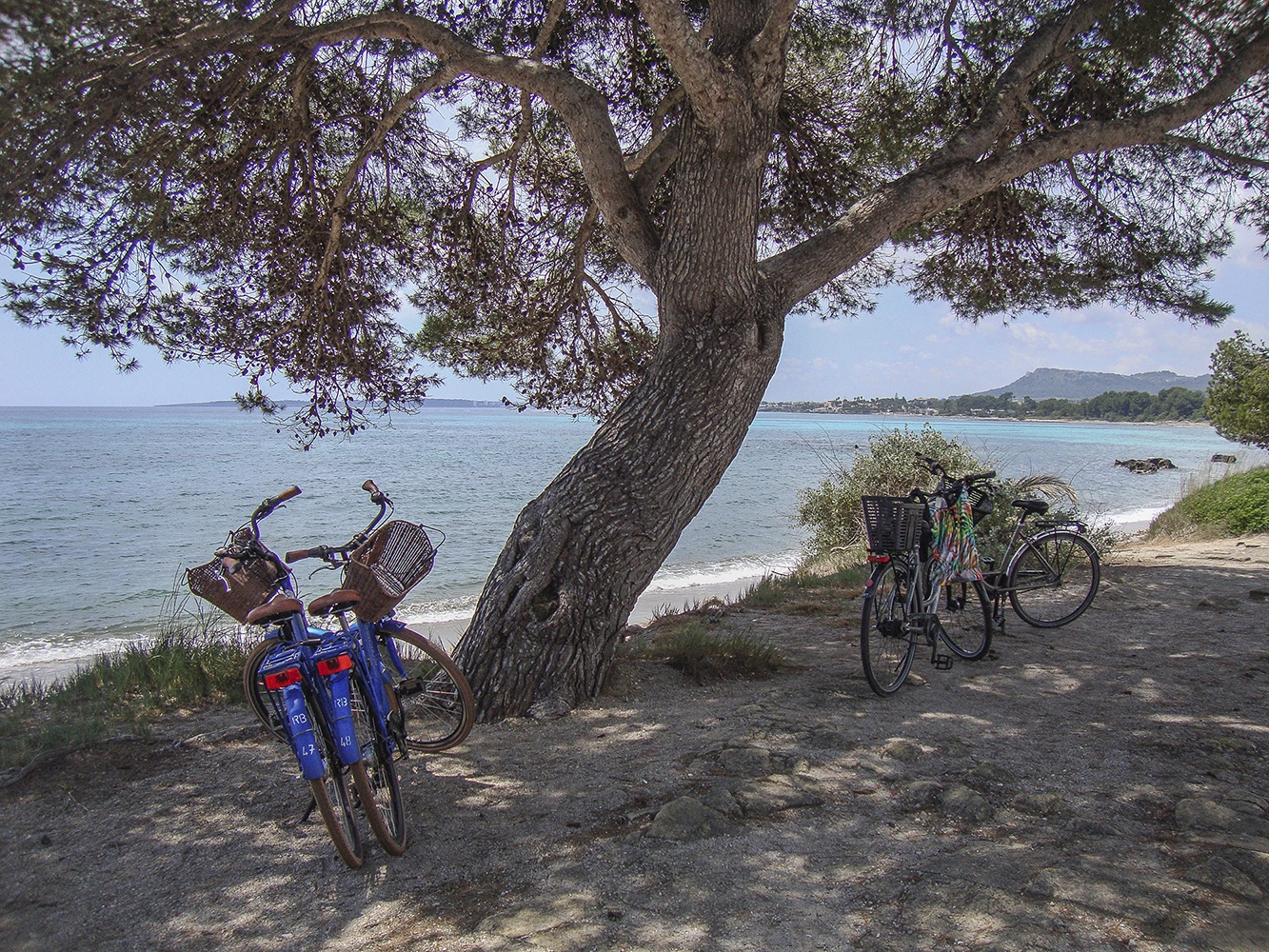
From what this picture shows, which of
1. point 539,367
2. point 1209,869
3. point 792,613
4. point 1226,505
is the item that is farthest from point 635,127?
point 1226,505

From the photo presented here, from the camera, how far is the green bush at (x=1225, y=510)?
39.0 feet

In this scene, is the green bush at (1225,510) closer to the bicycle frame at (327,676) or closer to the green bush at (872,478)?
the green bush at (872,478)

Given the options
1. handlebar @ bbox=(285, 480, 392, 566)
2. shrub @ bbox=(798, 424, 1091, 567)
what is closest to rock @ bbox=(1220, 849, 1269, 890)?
handlebar @ bbox=(285, 480, 392, 566)

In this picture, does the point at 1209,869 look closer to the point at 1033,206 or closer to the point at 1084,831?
the point at 1084,831

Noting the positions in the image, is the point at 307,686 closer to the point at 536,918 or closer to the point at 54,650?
the point at 536,918

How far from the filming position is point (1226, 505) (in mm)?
12500

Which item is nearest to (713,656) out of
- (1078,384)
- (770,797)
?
(770,797)

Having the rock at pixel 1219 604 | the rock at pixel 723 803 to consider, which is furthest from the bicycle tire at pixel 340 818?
the rock at pixel 1219 604

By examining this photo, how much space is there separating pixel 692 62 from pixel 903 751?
12.7 feet

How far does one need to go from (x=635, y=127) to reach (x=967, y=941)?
24.6 ft

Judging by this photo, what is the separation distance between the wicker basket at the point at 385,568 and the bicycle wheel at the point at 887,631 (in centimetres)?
255

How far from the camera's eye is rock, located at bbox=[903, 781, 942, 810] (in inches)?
125

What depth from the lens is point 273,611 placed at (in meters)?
2.79

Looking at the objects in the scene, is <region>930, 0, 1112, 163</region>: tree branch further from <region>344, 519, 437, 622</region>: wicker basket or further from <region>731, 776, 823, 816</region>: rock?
<region>344, 519, 437, 622</region>: wicker basket
